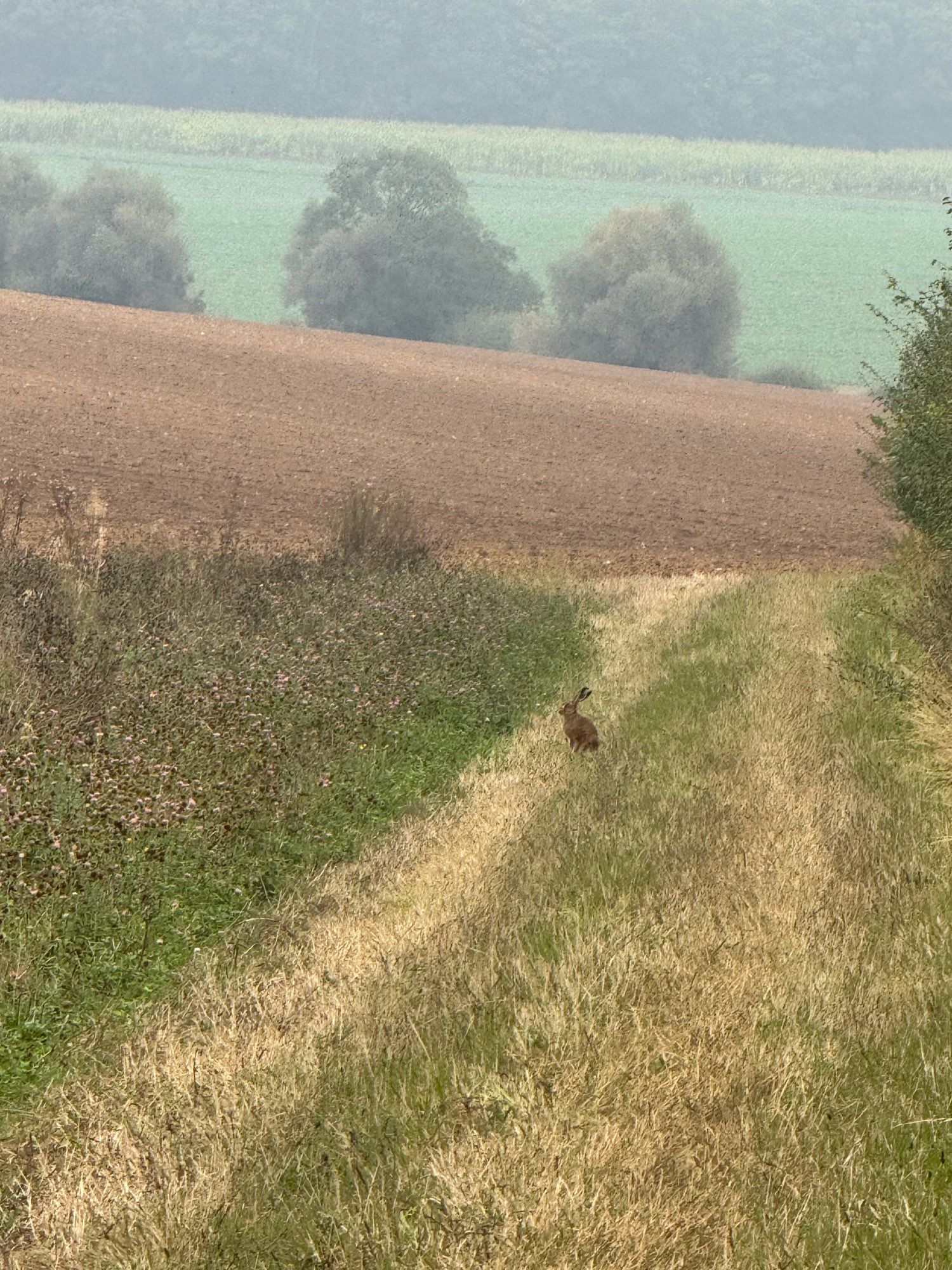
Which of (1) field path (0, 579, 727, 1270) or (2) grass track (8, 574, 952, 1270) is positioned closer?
(2) grass track (8, 574, 952, 1270)

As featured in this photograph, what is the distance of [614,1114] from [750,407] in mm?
41618

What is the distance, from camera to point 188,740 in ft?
26.6

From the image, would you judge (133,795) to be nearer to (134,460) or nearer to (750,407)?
(134,460)

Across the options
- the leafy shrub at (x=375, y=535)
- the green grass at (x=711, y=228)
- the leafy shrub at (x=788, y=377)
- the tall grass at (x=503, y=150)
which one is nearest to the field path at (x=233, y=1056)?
the leafy shrub at (x=375, y=535)

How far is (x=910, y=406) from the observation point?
14.6 metres

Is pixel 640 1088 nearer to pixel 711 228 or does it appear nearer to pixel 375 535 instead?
pixel 375 535

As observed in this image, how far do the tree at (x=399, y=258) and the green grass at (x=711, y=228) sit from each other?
20554 mm

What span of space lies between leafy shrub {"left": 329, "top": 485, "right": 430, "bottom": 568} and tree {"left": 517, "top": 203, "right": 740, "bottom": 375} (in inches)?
1939

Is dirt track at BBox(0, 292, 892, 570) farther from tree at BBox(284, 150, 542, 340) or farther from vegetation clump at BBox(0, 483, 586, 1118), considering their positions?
tree at BBox(284, 150, 542, 340)

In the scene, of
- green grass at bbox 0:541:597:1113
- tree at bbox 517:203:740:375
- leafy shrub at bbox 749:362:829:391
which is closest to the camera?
green grass at bbox 0:541:597:1113

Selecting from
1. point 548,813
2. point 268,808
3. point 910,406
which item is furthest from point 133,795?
point 910,406

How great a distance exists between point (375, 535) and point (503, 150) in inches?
5060

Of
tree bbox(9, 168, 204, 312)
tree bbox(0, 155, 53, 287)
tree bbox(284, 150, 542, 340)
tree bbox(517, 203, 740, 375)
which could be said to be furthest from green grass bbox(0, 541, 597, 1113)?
tree bbox(0, 155, 53, 287)

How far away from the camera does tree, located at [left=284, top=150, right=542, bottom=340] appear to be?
65062mm
